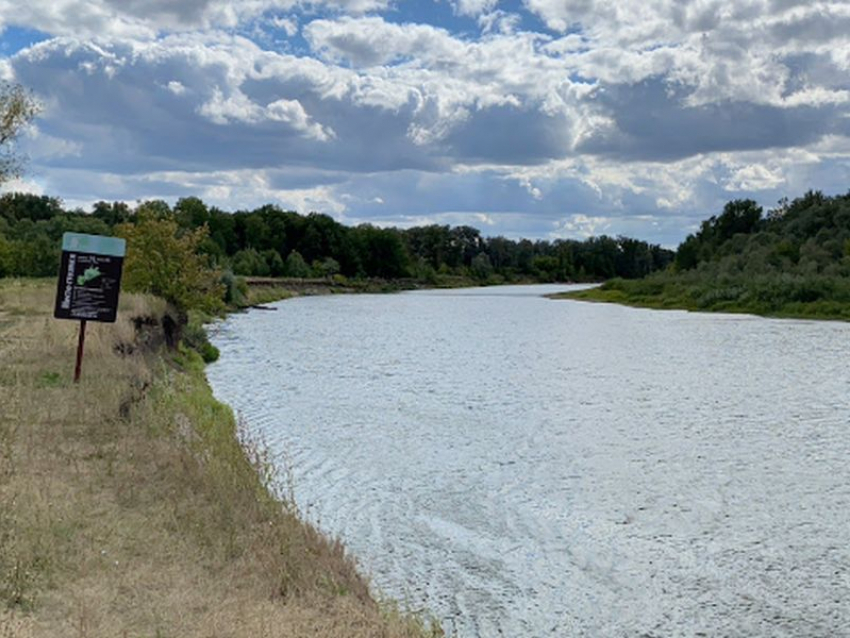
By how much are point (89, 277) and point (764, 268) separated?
69.5 meters

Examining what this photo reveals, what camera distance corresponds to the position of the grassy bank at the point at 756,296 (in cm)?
5912

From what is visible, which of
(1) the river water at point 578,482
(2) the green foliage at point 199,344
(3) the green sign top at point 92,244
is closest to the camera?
(1) the river water at point 578,482

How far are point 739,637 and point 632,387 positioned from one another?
1621 cm

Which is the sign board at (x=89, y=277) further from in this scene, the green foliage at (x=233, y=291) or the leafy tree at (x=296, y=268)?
the leafy tree at (x=296, y=268)

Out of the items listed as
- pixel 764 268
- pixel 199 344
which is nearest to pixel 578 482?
pixel 199 344

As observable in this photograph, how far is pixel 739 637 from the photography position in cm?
820

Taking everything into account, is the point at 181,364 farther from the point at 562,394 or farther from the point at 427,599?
the point at 427,599

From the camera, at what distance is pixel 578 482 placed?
1388cm

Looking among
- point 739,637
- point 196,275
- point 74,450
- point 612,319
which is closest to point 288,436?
point 74,450

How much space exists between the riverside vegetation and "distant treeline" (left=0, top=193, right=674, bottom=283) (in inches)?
1509

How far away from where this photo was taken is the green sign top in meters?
14.8

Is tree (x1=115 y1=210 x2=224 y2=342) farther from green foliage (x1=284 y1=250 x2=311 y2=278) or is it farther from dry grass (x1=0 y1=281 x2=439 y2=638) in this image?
green foliage (x1=284 y1=250 x2=311 y2=278)

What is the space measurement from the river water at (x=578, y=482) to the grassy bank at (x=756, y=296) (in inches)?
1187

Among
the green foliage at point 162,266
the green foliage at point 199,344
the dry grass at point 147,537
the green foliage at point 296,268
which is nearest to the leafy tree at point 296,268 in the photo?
the green foliage at point 296,268
